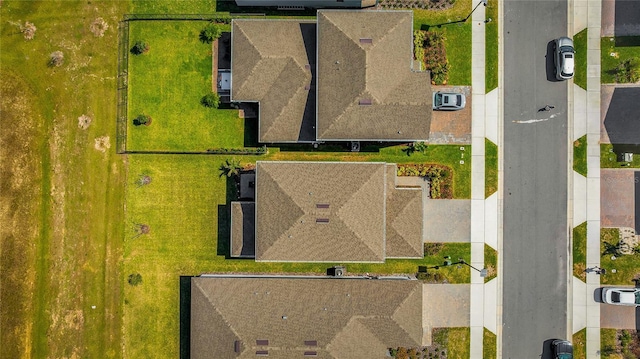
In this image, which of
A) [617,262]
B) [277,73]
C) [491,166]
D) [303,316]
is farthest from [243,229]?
[617,262]

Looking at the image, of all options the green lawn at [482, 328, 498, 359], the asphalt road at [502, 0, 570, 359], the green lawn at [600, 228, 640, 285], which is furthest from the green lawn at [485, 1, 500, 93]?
the green lawn at [482, 328, 498, 359]

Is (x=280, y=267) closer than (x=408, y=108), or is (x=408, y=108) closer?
(x=408, y=108)

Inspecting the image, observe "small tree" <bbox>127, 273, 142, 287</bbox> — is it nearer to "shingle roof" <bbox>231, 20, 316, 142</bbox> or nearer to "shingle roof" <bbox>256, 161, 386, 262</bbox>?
"shingle roof" <bbox>256, 161, 386, 262</bbox>

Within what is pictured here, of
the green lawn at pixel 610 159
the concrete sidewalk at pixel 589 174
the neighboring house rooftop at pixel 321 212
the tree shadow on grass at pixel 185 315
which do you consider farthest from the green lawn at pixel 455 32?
the tree shadow on grass at pixel 185 315

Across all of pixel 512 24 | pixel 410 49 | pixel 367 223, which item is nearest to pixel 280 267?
pixel 367 223

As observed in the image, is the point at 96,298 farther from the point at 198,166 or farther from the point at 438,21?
the point at 438,21

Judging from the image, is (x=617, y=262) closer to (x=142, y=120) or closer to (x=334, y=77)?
(x=334, y=77)
